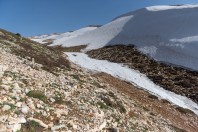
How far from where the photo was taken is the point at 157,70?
6397cm

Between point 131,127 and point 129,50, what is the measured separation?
196ft

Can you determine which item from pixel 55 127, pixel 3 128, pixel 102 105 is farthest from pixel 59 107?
pixel 3 128

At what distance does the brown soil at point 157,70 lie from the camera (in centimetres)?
5206

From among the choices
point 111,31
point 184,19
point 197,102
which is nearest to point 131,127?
point 197,102

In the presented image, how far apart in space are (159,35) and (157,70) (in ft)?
101

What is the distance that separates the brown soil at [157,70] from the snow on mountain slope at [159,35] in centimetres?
349

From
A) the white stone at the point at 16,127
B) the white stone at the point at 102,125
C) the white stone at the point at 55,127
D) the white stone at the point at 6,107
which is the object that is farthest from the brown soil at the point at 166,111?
the white stone at the point at 16,127

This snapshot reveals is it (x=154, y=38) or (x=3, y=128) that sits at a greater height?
(x=154, y=38)

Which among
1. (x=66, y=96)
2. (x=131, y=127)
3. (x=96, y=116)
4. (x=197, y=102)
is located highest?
(x=66, y=96)

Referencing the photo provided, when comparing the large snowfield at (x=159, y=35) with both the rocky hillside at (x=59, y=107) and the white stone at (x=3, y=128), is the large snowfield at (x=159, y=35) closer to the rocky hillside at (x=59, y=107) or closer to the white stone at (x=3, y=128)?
the rocky hillside at (x=59, y=107)

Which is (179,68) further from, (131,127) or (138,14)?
(138,14)

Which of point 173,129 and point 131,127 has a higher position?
point 131,127

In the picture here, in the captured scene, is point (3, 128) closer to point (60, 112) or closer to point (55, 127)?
point (55, 127)

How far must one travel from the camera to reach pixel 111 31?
11406 centimetres
